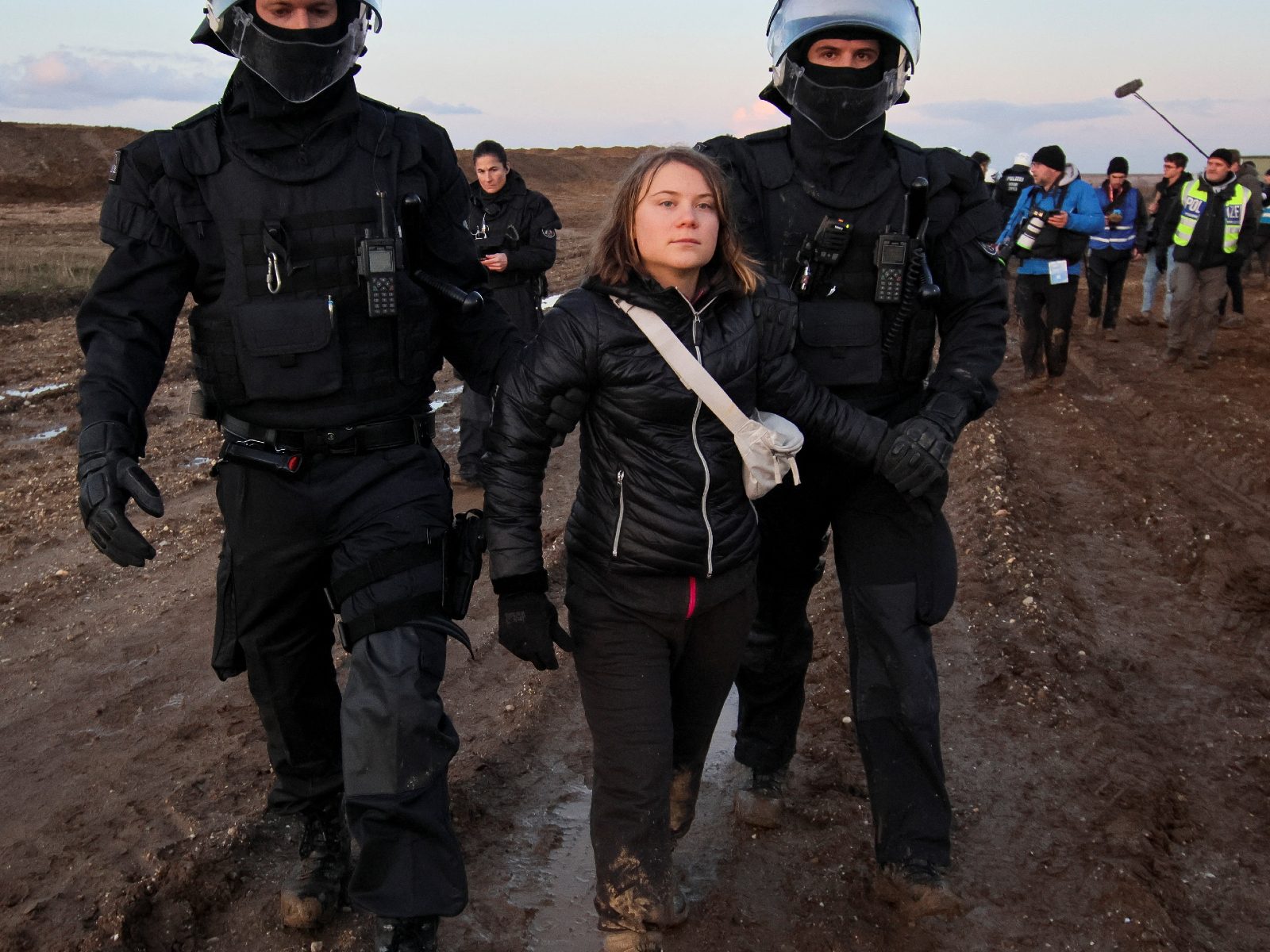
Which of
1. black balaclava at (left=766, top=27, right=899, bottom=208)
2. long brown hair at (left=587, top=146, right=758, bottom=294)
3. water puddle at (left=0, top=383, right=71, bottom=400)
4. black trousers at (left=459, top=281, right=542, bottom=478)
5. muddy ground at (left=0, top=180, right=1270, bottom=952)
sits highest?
black balaclava at (left=766, top=27, right=899, bottom=208)

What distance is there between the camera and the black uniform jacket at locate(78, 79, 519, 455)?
122 inches

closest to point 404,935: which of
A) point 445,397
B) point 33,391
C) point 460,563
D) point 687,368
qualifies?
point 460,563

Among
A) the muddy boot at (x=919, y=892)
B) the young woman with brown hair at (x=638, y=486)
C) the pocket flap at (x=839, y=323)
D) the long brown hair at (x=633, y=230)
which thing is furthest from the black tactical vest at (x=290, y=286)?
the muddy boot at (x=919, y=892)

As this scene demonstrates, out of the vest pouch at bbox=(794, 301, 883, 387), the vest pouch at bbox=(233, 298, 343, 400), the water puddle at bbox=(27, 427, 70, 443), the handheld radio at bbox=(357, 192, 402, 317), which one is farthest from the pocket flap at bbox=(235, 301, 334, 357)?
the water puddle at bbox=(27, 427, 70, 443)

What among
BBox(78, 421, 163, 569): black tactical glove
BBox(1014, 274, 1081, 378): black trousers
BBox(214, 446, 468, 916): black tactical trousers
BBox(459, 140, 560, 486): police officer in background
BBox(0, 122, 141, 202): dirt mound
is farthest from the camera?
BBox(0, 122, 141, 202): dirt mound

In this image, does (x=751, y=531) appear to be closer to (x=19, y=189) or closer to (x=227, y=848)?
(x=227, y=848)

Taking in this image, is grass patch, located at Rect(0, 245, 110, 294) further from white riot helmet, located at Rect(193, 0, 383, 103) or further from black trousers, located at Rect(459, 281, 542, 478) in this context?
white riot helmet, located at Rect(193, 0, 383, 103)

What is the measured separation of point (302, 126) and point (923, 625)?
2.17m

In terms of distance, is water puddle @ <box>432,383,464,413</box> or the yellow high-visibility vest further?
the yellow high-visibility vest

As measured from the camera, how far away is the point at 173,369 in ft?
38.1

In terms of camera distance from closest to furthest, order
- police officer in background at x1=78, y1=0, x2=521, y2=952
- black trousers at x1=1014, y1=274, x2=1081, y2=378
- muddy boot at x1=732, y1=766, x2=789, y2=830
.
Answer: police officer in background at x1=78, y1=0, x2=521, y2=952
muddy boot at x1=732, y1=766, x2=789, y2=830
black trousers at x1=1014, y1=274, x2=1081, y2=378

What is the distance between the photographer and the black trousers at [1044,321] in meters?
11.5

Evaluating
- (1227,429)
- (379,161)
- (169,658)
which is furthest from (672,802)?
(1227,429)

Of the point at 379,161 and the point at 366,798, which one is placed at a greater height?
the point at 379,161
